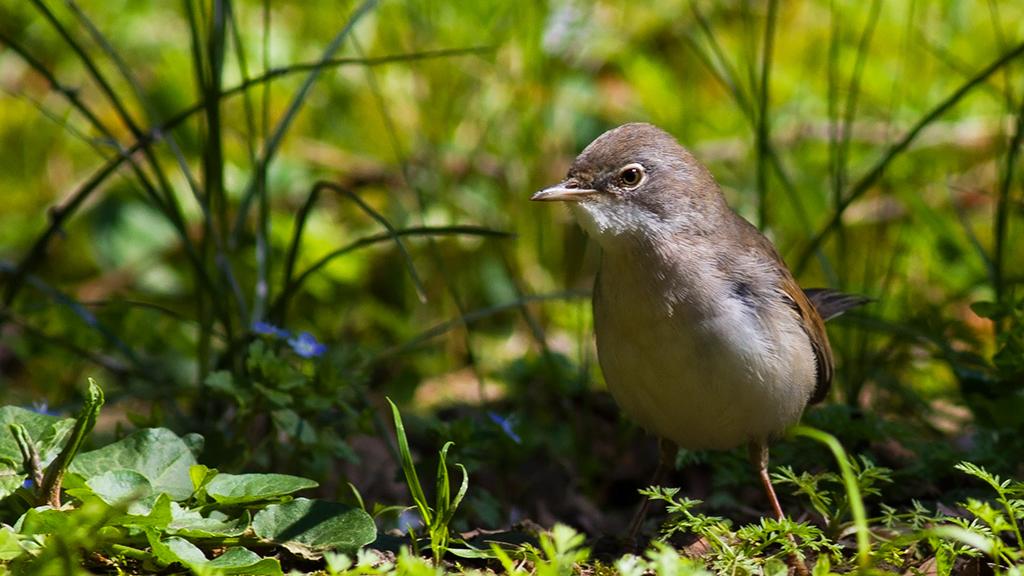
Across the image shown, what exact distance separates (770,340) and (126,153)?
227cm

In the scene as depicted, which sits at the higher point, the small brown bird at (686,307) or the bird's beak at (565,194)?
the bird's beak at (565,194)

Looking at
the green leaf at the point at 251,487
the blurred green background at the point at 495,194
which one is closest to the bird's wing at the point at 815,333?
the blurred green background at the point at 495,194

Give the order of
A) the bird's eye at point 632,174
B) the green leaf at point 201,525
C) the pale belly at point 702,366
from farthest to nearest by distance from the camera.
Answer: the bird's eye at point 632,174, the pale belly at point 702,366, the green leaf at point 201,525

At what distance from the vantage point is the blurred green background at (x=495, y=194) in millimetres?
4348

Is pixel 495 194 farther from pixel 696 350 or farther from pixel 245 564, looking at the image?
pixel 245 564

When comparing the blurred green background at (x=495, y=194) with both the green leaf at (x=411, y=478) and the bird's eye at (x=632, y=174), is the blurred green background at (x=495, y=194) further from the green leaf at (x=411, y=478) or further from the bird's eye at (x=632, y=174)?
the green leaf at (x=411, y=478)

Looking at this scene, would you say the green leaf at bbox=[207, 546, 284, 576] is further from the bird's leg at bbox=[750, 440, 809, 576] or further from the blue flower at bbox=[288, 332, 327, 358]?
the bird's leg at bbox=[750, 440, 809, 576]

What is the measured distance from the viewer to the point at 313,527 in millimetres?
2740

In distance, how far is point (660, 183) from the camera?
349 centimetres

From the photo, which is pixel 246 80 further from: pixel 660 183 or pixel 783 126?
pixel 783 126

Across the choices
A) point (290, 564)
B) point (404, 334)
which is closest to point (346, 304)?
point (404, 334)

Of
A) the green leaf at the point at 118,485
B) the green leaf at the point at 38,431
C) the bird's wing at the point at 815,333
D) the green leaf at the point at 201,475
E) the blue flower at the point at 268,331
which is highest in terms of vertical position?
the blue flower at the point at 268,331

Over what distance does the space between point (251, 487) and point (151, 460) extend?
304 millimetres

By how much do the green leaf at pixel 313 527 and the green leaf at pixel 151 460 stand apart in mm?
239
